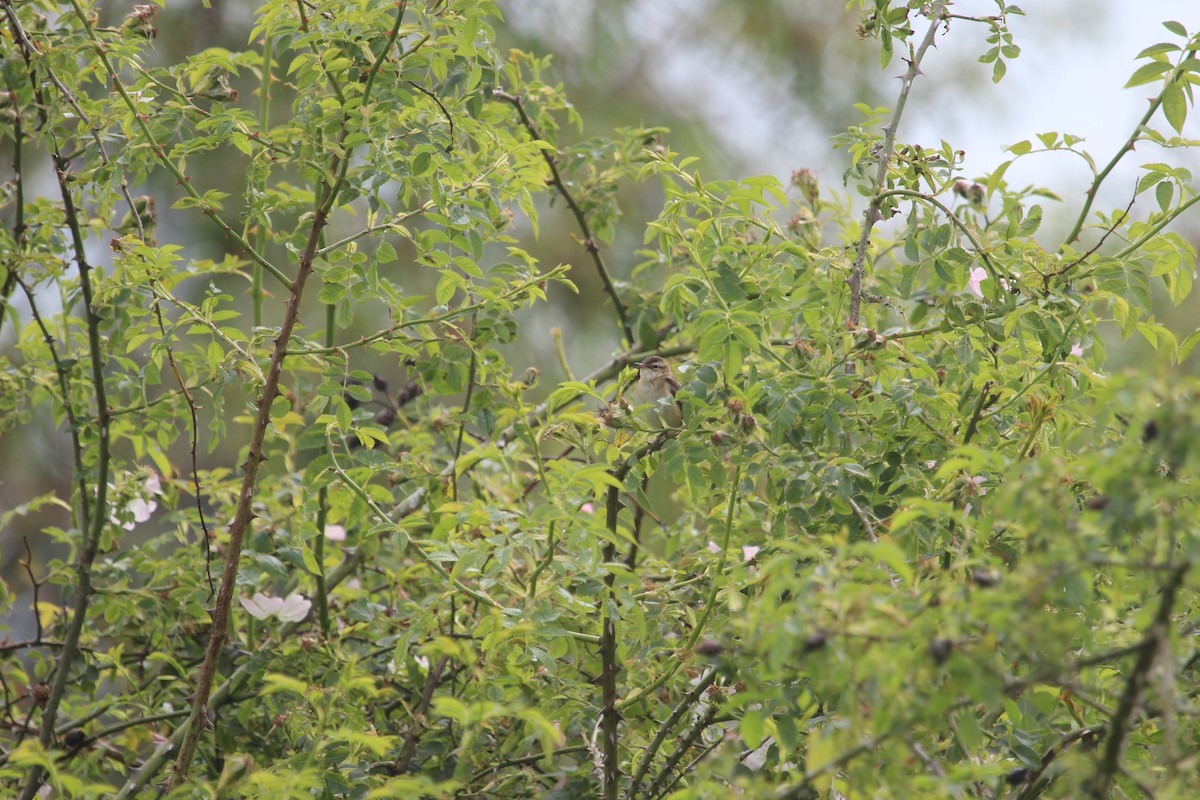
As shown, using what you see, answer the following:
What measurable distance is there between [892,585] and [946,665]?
0.60 feet

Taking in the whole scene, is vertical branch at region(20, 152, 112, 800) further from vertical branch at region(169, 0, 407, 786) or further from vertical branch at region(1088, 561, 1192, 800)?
vertical branch at region(1088, 561, 1192, 800)

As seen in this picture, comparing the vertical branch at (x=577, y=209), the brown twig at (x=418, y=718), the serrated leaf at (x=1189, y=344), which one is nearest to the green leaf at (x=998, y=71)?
the serrated leaf at (x=1189, y=344)

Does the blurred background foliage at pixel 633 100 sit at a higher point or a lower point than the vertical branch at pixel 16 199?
higher

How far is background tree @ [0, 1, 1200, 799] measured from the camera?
2.64 ft

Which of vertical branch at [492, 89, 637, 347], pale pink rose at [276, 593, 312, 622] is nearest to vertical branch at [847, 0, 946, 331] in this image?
vertical branch at [492, 89, 637, 347]

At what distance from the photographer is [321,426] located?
1.22 metres

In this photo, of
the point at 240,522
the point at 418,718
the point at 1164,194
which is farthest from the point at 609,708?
the point at 1164,194

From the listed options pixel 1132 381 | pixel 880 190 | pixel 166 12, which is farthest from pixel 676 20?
pixel 1132 381

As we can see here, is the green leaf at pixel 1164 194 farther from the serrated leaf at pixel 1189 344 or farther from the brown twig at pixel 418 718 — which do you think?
the brown twig at pixel 418 718

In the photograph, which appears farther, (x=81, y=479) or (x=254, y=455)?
(x=81, y=479)

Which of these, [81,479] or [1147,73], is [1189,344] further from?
[81,479]

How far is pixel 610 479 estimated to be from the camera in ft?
3.20

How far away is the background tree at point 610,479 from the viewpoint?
0.80 metres

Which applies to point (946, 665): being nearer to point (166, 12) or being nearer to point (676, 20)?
point (166, 12)
